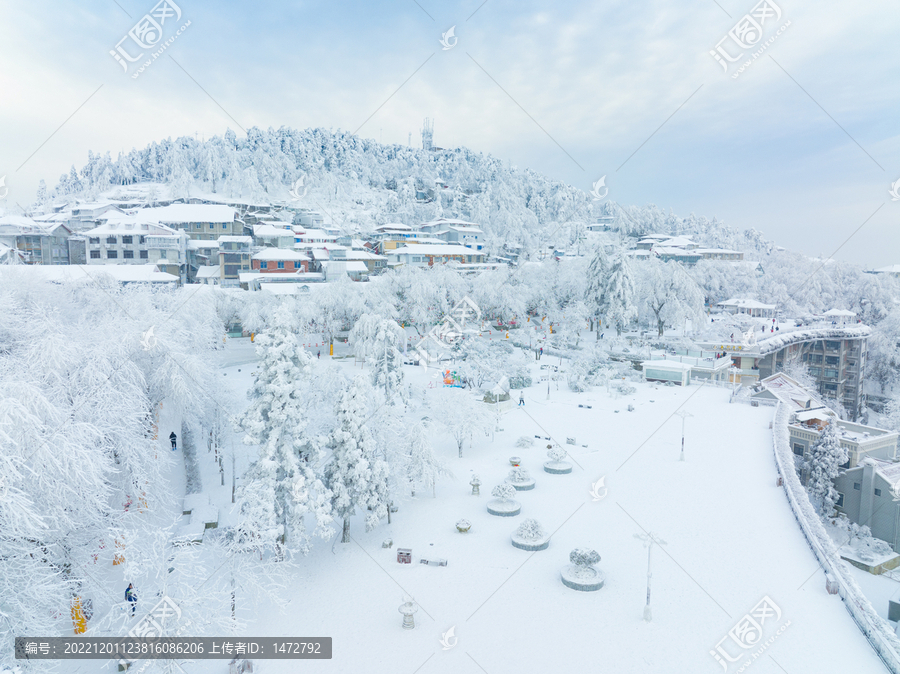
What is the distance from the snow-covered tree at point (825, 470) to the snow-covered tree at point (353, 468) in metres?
27.4

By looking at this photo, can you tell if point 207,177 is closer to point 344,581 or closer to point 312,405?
point 312,405

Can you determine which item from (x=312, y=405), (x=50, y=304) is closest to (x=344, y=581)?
(x=312, y=405)

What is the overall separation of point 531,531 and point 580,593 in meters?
2.84

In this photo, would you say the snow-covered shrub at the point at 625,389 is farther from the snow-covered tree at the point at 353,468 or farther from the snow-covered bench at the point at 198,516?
the snow-covered bench at the point at 198,516

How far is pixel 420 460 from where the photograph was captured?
20125 millimetres

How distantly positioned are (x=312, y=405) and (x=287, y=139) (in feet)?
492

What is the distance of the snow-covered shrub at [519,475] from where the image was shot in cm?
2141

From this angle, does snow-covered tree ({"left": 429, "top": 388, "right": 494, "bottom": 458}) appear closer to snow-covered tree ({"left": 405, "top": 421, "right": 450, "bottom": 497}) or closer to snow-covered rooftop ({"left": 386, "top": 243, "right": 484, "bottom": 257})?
snow-covered tree ({"left": 405, "top": 421, "right": 450, "bottom": 497})

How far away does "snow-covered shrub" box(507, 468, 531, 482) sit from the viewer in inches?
843

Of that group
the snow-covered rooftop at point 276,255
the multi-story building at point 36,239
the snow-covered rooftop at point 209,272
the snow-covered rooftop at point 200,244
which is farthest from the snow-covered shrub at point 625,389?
the multi-story building at point 36,239

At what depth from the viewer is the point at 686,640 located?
40.9ft

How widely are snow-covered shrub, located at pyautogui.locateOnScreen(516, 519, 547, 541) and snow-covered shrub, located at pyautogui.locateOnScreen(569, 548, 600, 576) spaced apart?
6.42 feet

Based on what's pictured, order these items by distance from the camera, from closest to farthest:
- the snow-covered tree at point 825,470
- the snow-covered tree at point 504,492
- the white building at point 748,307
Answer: the snow-covered tree at point 504,492 < the snow-covered tree at point 825,470 < the white building at point 748,307

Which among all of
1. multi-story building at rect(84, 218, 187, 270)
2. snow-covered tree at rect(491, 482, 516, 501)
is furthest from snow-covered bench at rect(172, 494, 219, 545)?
multi-story building at rect(84, 218, 187, 270)
